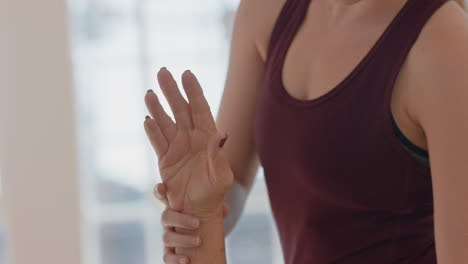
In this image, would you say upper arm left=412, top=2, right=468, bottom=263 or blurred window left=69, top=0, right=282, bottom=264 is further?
blurred window left=69, top=0, right=282, bottom=264

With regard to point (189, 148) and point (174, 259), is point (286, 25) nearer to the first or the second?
point (189, 148)

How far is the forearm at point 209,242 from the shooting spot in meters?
1.28

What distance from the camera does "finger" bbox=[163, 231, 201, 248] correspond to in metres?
1.27

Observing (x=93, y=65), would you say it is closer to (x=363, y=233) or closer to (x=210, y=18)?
(x=210, y=18)

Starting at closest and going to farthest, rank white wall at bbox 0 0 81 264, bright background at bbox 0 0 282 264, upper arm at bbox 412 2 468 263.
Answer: upper arm at bbox 412 2 468 263 → white wall at bbox 0 0 81 264 → bright background at bbox 0 0 282 264

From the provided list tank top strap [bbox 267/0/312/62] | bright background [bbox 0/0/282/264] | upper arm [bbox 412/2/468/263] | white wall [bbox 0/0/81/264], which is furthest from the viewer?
bright background [bbox 0/0/282/264]

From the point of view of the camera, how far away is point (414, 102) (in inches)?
46.2

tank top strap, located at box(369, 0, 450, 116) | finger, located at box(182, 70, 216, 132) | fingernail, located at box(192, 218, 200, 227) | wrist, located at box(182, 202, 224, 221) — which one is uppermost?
tank top strap, located at box(369, 0, 450, 116)

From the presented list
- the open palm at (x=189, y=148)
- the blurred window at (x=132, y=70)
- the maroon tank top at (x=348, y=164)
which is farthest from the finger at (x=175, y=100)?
the blurred window at (x=132, y=70)

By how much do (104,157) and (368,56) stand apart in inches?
72.3

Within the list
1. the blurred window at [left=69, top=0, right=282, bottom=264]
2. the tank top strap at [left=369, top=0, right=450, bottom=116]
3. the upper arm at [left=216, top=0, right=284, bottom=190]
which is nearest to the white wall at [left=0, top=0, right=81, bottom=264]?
the blurred window at [left=69, top=0, right=282, bottom=264]

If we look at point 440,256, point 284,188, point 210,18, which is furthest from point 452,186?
point 210,18

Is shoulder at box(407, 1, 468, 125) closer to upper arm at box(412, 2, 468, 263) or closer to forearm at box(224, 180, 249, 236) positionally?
upper arm at box(412, 2, 468, 263)

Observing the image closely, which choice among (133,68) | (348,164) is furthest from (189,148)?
(133,68)
